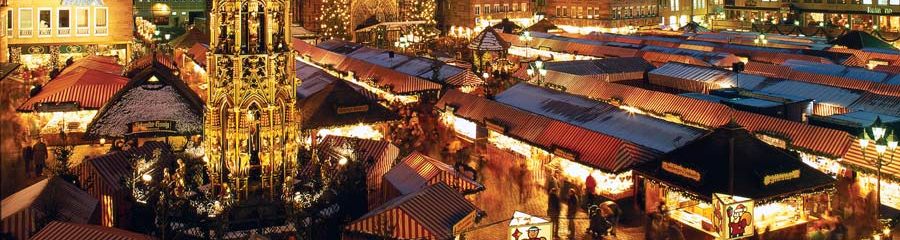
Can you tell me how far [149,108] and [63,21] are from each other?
22.4m

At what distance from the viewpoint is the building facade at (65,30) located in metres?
43.3

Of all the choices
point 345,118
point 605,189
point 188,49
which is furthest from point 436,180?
point 188,49

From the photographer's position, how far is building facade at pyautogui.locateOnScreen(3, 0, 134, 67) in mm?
43312

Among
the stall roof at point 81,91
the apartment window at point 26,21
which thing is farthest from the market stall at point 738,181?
the apartment window at point 26,21

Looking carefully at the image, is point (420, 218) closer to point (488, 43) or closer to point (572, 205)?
point (572, 205)

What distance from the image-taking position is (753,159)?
18922 mm

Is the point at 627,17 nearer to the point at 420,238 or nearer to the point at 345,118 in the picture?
the point at 345,118

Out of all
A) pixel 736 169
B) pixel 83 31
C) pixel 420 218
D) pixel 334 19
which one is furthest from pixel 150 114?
pixel 334 19

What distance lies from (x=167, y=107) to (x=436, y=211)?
12716mm

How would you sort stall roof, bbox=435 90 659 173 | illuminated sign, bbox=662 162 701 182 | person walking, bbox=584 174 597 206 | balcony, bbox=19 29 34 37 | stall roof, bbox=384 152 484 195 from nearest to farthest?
1. stall roof, bbox=384 152 484 195
2. illuminated sign, bbox=662 162 701 182
3. stall roof, bbox=435 90 659 173
4. person walking, bbox=584 174 597 206
5. balcony, bbox=19 29 34 37

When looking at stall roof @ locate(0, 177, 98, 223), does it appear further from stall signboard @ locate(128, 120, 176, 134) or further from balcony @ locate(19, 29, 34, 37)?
balcony @ locate(19, 29, 34, 37)

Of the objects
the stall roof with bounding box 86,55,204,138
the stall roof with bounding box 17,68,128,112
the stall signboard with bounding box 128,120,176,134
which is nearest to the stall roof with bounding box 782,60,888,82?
the stall roof with bounding box 86,55,204,138

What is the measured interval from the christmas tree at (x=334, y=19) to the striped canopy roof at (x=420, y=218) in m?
51.1

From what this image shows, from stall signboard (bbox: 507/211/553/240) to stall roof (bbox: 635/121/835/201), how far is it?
18.5 ft
